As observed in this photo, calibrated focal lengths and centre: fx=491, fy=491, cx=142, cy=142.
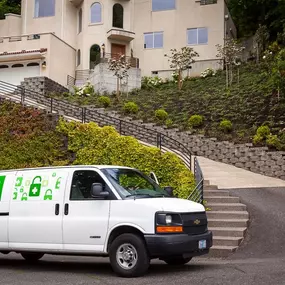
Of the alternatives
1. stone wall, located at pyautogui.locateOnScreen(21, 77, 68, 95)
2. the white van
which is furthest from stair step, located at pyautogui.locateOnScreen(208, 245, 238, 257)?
stone wall, located at pyautogui.locateOnScreen(21, 77, 68, 95)

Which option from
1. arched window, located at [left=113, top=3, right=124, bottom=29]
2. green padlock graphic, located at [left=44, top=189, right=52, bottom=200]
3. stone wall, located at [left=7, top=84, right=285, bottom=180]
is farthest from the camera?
arched window, located at [left=113, top=3, right=124, bottom=29]

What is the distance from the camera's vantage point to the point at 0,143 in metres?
17.6

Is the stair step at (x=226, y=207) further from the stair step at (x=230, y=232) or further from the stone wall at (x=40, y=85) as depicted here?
the stone wall at (x=40, y=85)

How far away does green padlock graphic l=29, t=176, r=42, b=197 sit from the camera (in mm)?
9438

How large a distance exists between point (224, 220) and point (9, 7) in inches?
1541

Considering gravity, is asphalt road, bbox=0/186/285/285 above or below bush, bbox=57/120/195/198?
below

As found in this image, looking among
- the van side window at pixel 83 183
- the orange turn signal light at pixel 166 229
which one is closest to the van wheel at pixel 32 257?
the van side window at pixel 83 183

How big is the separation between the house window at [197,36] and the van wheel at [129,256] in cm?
3148

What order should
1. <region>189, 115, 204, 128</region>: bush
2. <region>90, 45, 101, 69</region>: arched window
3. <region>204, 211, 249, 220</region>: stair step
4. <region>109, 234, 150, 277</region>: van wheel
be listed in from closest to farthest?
<region>109, 234, 150, 277</region>: van wheel → <region>204, 211, 249, 220</region>: stair step → <region>189, 115, 204, 128</region>: bush → <region>90, 45, 101, 69</region>: arched window

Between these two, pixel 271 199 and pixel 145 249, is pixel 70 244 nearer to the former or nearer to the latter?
pixel 145 249

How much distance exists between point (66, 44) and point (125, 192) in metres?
30.6

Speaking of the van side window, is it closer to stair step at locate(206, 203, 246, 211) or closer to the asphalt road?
the asphalt road

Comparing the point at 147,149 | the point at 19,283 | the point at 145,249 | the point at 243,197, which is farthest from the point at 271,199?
the point at 19,283

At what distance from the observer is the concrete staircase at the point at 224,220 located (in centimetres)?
1120
